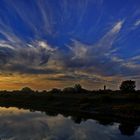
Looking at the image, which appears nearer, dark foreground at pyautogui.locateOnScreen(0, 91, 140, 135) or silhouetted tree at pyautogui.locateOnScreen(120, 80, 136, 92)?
dark foreground at pyautogui.locateOnScreen(0, 91, 140, 135)

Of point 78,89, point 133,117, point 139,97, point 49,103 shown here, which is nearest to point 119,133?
point 133,117

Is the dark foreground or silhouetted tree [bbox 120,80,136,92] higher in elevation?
silhouetted tree [bbox 120,80,136,92]

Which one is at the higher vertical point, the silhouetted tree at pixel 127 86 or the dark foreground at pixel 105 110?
the silhouetted tree at pixel 127 86

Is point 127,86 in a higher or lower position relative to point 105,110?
higher

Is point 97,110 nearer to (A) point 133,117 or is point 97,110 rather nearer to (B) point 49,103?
(A) point 133,117

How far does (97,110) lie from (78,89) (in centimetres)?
7150

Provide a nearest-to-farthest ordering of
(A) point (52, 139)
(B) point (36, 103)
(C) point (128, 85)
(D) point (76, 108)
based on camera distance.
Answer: (A) point (52, 139) → (D) point (76, 108) → (B) point (36, 103) → (C) point (128, 85)

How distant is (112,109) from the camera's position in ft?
255

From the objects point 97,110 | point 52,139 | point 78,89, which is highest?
point 78,89

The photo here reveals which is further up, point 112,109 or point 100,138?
point 112,109

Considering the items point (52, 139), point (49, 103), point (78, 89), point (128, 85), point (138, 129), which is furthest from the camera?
point (78, 89)

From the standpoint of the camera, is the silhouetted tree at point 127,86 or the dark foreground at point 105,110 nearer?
the dark foreground at point 105,110

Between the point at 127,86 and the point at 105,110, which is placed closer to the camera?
the point at 105,110

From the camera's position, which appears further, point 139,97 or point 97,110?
point 139,97
